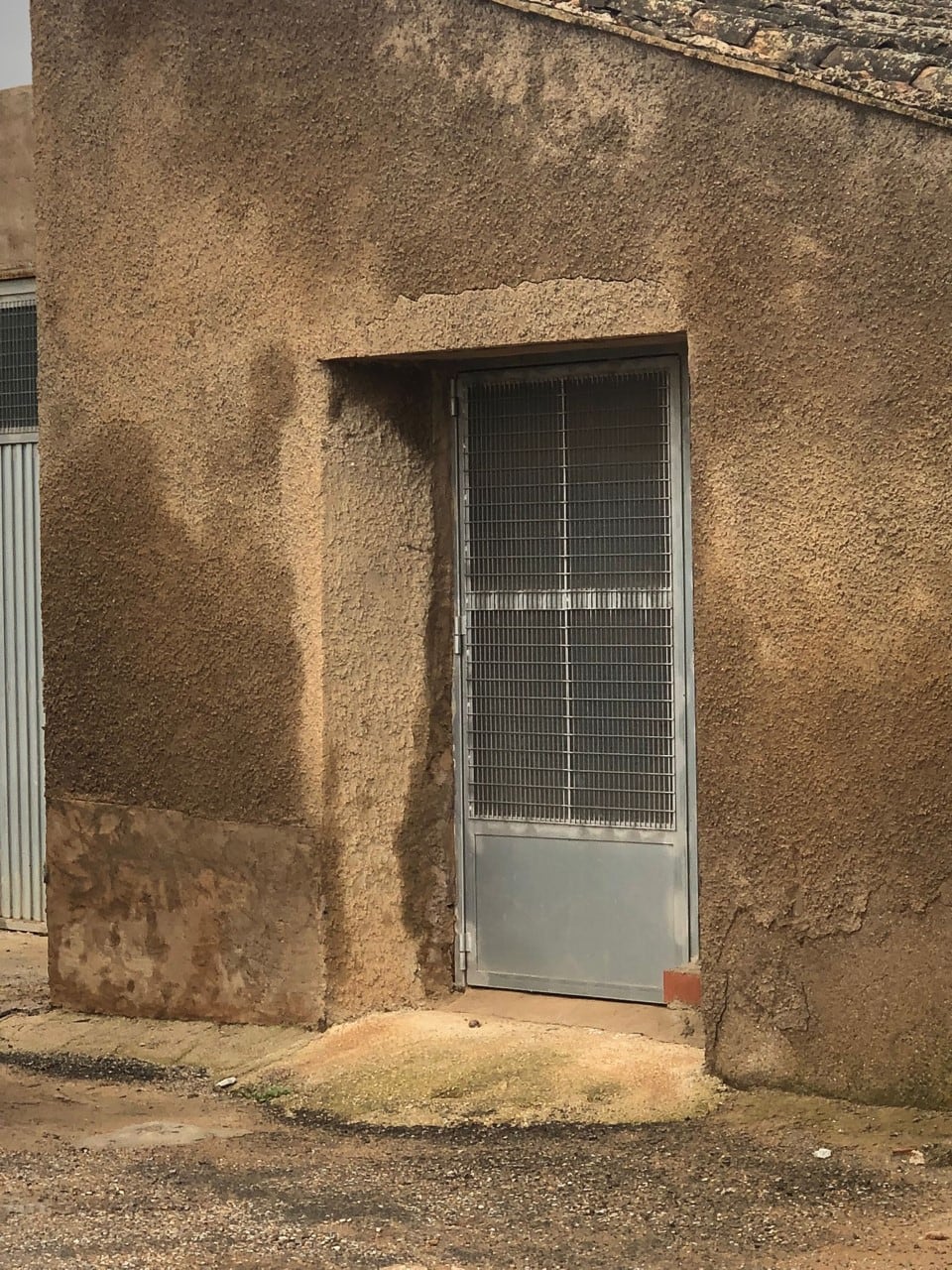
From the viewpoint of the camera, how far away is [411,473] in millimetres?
6539

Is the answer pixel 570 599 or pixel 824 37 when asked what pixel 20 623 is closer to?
pixel 570 599

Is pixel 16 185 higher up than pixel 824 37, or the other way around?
pixel 16 185

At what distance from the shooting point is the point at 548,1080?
18.9 ft

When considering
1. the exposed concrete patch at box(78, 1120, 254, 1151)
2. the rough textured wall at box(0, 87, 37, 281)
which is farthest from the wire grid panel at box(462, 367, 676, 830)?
the rough textured wall at box(0, 87, 37, 281)

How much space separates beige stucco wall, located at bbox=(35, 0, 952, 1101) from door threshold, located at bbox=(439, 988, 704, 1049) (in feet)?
0.77

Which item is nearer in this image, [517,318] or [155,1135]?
[155,1135]

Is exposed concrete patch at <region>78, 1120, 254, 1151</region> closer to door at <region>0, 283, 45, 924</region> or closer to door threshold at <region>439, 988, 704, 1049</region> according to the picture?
door threshold at <region>439, 988, 704, 1049</region>

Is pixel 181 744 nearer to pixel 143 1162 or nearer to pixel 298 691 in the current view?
pixel 298 691

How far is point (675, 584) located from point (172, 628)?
1.90 metres

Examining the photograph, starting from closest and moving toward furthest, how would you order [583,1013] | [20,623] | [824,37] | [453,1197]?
1. [453,1197]
2. [824,37]
3. [583,1013]
4. [20,623]

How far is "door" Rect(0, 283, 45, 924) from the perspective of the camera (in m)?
8.70

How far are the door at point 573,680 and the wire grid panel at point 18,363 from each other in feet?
9.88

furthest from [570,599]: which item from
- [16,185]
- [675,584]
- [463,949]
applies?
[16,185]

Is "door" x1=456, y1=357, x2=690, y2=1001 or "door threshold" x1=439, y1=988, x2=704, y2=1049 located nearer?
"door threshold" x1=439, y1=988, x2=704, y2=1049
